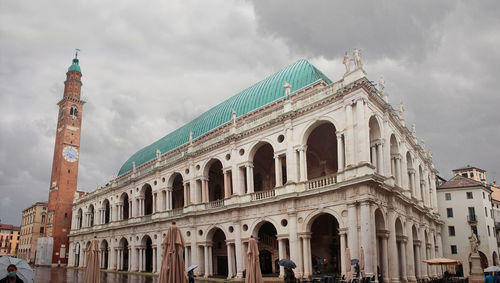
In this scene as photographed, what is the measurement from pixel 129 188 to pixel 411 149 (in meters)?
31.8

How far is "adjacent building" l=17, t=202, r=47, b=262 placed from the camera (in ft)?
252

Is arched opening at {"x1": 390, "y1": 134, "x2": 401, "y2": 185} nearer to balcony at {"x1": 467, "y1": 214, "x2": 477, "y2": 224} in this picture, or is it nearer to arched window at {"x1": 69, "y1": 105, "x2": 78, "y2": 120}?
balcony at {"x1": 467, "y1": 214, "x2": 477, "y2": 224}

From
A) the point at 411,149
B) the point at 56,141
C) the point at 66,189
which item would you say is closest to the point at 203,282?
the point at 411,149

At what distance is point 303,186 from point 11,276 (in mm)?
20529

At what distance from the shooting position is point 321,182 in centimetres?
2609

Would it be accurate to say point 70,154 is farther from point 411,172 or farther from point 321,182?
point 411,172

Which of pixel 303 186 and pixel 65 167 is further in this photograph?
pixel 65 167

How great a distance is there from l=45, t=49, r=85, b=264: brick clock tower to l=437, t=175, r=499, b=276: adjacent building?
5506cm

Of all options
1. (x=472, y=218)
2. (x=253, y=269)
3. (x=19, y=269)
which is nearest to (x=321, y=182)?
(x=253, y=269)

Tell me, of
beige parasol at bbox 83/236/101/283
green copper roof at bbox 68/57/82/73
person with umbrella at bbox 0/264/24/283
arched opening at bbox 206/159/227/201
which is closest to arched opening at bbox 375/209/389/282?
beige parasol at bbox 83/236/101/283

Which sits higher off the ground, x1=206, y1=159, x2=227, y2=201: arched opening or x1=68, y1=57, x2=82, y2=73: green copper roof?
x1=68, y1=57, x2=82, y2=73: green copper roof

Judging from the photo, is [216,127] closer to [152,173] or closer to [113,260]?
[152,173]

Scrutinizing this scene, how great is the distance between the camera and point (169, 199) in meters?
40.4

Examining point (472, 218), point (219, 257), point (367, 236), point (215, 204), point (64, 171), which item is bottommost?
point (219, 257)
